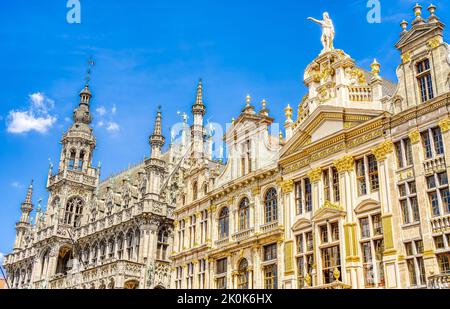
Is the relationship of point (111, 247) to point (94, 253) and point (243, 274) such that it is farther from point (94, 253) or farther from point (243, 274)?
point (243, 274)

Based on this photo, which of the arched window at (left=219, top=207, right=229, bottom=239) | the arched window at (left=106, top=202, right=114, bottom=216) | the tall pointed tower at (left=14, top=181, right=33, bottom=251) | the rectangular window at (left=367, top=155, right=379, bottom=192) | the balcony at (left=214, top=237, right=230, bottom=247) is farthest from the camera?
the tall pointed tower at (left=14, top=181, right=33, bottom=251)

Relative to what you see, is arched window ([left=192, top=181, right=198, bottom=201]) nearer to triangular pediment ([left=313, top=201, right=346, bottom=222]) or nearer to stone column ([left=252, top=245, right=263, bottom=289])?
stone column ([left=252, top=245, right=263, bottom=289])

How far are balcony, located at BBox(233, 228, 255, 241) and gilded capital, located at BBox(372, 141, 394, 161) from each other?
1042 centimetres

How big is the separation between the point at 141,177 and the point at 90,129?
58.2 feet

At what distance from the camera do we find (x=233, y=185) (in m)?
37.2

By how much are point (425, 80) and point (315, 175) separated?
8233 mm

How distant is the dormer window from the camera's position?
2715 cm

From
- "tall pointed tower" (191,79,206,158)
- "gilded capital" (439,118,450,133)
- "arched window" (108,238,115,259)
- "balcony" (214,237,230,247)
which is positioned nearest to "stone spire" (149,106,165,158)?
"tall pointed tower" (191,79,206,158)

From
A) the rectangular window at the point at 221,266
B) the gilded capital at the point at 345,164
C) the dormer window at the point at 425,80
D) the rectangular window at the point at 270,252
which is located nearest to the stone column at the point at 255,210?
the rectangular window at the point at 270,252

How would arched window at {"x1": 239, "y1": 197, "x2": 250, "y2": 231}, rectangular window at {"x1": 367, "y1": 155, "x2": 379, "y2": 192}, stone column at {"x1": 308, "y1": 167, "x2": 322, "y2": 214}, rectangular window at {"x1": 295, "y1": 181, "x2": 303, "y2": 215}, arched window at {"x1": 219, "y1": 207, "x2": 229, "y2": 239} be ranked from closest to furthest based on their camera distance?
rectangular window at {"x1": 367, "y1": 155, "x2": 379, "y2": 192} < stone column at {"x1": 308, "y1": 167, "x2": 322, "y2": 214} < rectangular window at {"x1": 295, "y1": 181, "x2": 303, "y2": 215} < arched window at {"x1": 239, "y1": 197, "x2": 250, "y2": 231} < arched window at {"x1": 219, "y1": 207, "x2": 229, "y2": 239}

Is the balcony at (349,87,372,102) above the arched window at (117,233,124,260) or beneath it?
above

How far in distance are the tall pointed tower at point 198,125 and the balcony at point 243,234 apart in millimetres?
16530
